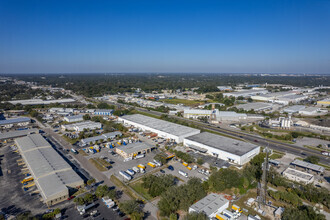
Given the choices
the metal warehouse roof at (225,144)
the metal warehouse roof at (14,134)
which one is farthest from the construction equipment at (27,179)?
the metal warehouse roof at (225,144)

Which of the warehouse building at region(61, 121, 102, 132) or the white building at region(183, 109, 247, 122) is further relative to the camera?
the white building at region(183, 109, 247, 122)

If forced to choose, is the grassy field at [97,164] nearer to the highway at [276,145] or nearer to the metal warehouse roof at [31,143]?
the metal warehouse roof at [31,143]

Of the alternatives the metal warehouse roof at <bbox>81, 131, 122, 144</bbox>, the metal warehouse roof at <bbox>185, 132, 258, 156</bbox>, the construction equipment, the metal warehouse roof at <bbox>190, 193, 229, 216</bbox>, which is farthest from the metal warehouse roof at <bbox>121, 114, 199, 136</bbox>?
the construction equipment

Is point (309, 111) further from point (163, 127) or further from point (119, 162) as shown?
point (119, 162)

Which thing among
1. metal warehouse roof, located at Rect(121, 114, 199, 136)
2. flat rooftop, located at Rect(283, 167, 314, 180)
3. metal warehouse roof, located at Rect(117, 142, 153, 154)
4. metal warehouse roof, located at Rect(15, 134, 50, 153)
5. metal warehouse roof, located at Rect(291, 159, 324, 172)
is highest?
metal warehouse roof, located at Rect(121, 114, 199, 136)

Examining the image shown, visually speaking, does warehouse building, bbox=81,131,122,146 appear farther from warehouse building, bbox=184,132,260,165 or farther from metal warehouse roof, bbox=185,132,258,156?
metal warehouse roof, bbox=185,132,258,156

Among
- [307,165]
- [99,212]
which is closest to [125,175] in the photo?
[99,212]
